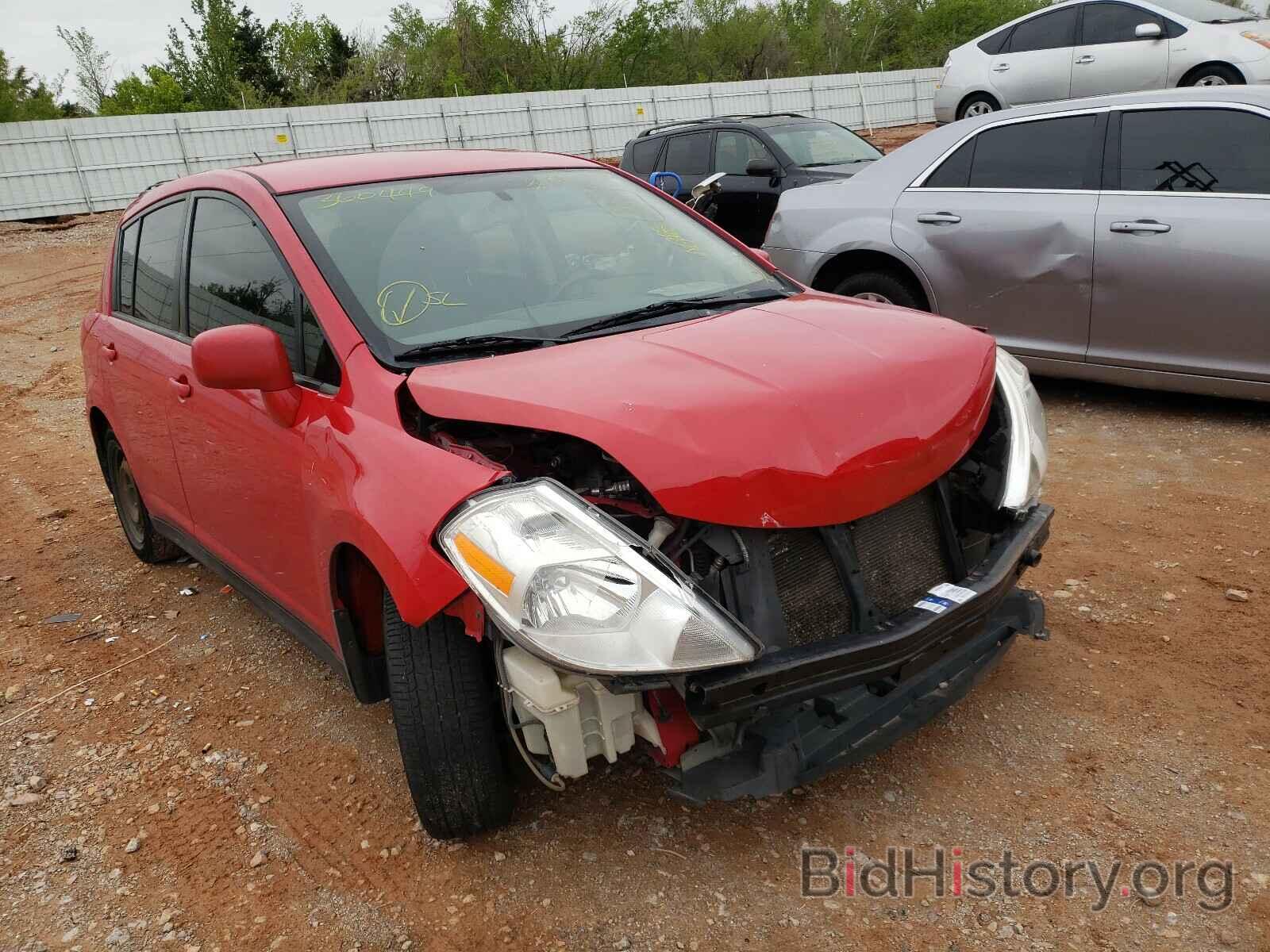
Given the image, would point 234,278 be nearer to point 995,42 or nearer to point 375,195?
point 375,195

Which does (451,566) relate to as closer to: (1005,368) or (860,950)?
(860,950)

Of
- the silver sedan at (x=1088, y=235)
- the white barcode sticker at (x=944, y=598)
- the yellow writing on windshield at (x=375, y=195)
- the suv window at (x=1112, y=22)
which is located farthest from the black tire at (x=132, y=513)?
the suv window at (x=1112, y=22)

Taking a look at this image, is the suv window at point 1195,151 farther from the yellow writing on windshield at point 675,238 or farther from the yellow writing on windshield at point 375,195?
the yellow writing on windshield at point 375,195

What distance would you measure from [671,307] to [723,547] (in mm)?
1058

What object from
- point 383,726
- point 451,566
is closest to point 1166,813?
point 451,566

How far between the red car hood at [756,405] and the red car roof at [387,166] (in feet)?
3.28

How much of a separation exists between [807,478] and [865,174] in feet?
15.7

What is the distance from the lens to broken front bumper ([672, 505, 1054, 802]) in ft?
7.20

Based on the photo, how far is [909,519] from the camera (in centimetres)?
261

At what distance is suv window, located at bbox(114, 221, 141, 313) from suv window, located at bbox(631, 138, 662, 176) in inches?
298

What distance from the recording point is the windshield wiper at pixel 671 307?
118 inches

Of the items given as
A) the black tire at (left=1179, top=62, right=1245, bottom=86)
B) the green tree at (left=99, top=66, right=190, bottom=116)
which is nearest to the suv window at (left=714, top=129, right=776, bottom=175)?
the black tire at (left=1179, top=62, right=1245, bottom=86)

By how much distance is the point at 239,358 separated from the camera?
9.05 ft

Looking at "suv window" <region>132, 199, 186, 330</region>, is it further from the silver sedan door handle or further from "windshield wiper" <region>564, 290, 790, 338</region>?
the silver sedan door handle
